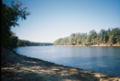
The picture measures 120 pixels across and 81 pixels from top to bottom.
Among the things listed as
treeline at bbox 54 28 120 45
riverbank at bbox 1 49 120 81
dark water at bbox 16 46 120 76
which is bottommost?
dark water at bbox 16 46 120 76

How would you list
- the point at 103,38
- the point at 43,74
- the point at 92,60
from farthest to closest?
the point at 103,38 → the point at 92,60 → the point at 43,74

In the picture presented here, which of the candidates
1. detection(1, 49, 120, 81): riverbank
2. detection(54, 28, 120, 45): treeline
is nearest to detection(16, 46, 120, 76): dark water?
detection(1, 49, 120, 81): riverbank

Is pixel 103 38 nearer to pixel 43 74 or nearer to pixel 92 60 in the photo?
pixel 92 60

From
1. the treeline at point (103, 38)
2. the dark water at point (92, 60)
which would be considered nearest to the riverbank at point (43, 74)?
the dark water at point (92, 60)

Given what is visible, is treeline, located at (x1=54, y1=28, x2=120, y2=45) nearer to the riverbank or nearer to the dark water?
the dark water

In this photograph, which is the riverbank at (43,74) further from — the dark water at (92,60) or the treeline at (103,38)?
the treeline at (103,38)

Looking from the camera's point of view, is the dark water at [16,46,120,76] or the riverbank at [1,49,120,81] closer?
the riverbank at [1,49,120,81]

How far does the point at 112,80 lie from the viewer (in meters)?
7.07

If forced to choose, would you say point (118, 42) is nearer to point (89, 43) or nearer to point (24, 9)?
point (89, 43)

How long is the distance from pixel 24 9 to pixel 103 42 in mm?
102712

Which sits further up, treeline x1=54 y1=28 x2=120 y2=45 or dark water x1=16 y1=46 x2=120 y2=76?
treeline x1=54 y1=28 x2=120 y2=45

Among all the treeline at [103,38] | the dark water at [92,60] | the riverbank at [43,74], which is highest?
the treeline at [103,38]

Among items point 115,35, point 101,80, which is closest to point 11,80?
point 101,80

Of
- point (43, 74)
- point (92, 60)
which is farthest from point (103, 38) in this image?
point (43, 74)
